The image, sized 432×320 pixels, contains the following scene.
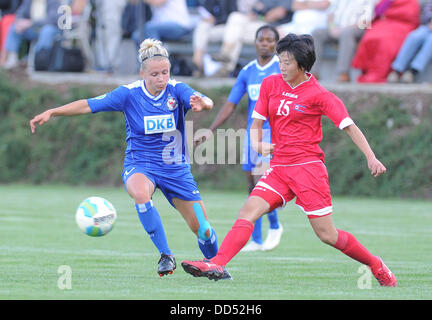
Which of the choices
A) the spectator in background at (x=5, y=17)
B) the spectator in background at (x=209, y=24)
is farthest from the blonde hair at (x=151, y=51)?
the spectator in background at (x=5, y=17)

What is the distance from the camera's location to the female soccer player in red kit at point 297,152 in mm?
6848

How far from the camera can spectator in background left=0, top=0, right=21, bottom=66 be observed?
20219mm

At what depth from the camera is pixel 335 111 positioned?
22.6 ft

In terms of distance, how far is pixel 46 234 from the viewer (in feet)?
35.1

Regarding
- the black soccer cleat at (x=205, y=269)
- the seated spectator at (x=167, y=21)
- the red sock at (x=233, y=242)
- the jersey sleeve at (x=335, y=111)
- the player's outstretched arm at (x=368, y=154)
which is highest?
the seated spectator at (x=167, y=21)

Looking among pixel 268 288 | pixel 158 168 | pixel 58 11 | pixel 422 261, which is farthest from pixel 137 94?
pixel 58 11

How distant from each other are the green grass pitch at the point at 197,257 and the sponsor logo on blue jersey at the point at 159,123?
1234mm

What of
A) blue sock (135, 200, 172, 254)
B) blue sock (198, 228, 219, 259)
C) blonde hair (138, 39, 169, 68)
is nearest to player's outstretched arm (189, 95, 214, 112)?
blonde hair (138, 39, 169, 68)

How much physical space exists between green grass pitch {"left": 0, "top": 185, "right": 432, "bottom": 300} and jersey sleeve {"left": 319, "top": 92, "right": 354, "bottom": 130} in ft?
3.88

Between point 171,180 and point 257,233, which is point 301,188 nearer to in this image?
point 171,180

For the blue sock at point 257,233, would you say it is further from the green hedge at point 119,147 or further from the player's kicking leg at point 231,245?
the green hedge at point 119,147

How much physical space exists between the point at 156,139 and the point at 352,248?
1906 mm

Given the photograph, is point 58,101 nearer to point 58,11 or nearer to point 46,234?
point 58,11

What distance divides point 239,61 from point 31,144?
508cm
